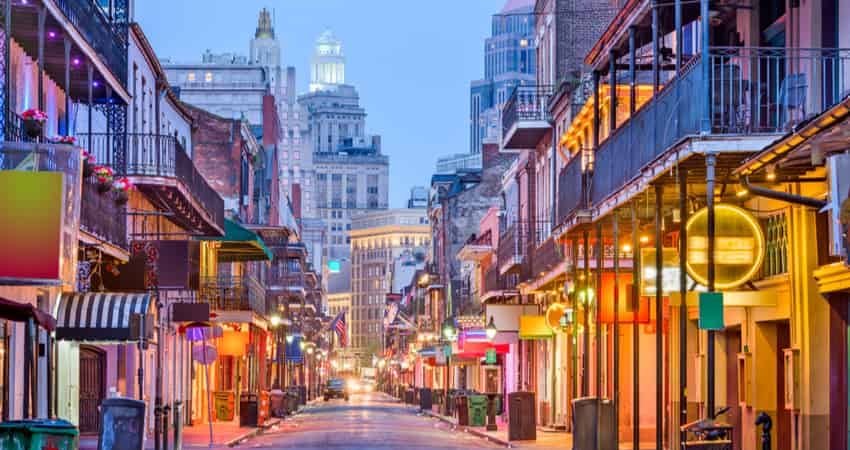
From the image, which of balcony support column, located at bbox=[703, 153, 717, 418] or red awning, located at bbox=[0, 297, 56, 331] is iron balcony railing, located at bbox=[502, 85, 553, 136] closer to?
balcony support column, located at bbox=[703, 153, 717, 418]

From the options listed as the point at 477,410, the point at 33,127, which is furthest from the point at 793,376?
the point at 477,410

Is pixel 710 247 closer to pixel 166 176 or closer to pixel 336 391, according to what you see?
pixel 166 176

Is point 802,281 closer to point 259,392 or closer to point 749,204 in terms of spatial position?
point 749,204

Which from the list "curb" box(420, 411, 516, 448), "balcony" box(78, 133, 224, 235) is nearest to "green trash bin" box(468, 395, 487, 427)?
"curb" box(420, 411, 516, 448)

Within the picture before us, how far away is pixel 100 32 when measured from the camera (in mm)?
28766

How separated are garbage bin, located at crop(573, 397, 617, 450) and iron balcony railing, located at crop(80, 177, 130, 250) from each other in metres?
8.31

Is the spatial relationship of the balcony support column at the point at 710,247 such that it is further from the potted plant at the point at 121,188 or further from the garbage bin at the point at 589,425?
the potted plant at the point at 121,188

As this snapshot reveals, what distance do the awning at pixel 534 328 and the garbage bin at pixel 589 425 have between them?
56.9ft

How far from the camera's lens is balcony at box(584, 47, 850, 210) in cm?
1923

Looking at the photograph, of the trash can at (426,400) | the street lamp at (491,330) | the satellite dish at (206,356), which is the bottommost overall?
the trash can at (426,400)

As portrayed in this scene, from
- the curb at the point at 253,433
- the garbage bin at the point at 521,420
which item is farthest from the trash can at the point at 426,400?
the garbage bin at the point at 521,420

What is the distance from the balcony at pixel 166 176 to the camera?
119 ft

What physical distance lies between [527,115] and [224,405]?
611 inches

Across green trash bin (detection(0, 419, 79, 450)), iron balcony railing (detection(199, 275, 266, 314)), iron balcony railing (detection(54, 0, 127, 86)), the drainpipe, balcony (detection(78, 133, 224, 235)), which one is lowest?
green trash bin (detection(0, 419, 79, 450))
